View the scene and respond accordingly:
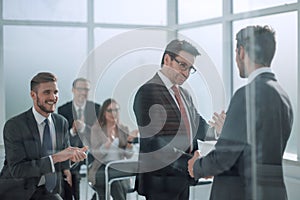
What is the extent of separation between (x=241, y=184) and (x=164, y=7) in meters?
0.88

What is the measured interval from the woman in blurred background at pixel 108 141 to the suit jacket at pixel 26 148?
122 millimetres

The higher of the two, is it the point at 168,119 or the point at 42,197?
the point at 168,119

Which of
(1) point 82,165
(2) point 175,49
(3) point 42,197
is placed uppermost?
(2) point 175,49

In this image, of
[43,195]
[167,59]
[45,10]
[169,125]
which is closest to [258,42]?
[167,59]

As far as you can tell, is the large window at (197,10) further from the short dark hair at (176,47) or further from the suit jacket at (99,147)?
the suit jacket at (99,147)

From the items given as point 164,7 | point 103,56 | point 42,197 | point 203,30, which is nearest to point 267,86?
point 203,30

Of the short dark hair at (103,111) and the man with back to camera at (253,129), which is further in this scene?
the man with back to camera at (253,129)

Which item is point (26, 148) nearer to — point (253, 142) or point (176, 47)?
point (176, 47)

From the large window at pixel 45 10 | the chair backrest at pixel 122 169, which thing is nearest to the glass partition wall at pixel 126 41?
the large window at pixel 45 10

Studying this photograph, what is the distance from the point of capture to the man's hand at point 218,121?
7.47 ft

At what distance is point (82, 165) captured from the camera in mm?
2217

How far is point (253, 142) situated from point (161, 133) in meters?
0.45

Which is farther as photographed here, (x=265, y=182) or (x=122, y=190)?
(x=265, y=182)

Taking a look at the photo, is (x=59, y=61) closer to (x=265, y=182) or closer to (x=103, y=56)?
(x=103, y=56)
